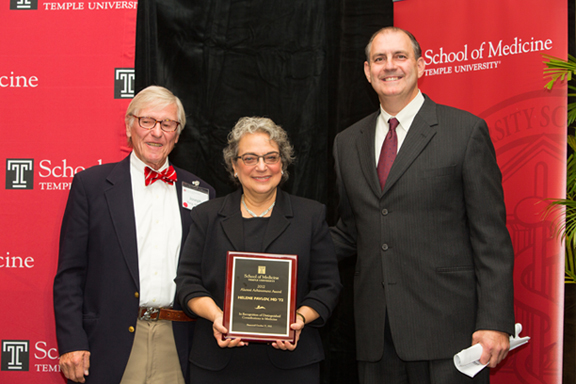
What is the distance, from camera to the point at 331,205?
12.0ft

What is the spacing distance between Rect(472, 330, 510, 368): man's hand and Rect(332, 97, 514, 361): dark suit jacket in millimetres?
41

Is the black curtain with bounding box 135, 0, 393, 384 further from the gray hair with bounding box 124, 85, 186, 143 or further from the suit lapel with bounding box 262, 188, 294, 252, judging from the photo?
the suit lapel with bounding box 262, 188, 294, 252

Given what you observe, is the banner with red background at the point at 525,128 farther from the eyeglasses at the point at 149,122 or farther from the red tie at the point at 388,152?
the eyeglasses at the point at 149,122

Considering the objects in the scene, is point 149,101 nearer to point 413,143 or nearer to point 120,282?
point 120,282

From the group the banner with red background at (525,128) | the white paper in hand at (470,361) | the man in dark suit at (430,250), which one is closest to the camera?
the white paper in hand at (470,361)

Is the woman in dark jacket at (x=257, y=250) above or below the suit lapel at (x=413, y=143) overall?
below

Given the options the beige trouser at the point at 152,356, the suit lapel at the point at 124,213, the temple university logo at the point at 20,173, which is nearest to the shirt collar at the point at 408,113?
the suit lapel at the point at 124,213

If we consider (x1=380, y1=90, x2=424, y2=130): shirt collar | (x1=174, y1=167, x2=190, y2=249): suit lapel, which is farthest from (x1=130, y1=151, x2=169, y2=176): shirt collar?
(x1=380, y1=90, x2=424, y2=130): shirt collar

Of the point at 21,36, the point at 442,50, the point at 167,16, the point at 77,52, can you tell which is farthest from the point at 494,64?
the point at 21,36

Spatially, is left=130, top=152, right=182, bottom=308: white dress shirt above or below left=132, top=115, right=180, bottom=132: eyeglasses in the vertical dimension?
below

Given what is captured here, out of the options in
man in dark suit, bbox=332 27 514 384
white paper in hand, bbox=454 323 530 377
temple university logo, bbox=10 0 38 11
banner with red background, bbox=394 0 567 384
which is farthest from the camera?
temple university logo, bbox=10 0 38 11

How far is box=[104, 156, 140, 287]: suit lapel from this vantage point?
89.4 inches

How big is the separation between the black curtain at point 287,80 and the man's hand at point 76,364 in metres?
1.73

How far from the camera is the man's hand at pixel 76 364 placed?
2186 millimetres
